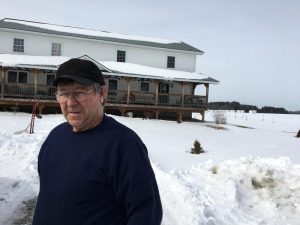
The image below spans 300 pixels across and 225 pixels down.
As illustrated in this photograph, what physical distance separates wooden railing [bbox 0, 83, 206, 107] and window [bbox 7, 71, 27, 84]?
2260mm

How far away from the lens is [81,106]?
2.47 metres

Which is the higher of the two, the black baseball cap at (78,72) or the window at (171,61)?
the window at (171,61)

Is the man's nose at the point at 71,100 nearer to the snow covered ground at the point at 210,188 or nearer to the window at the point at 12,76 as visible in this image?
the snow covered ground at the point at 210,188

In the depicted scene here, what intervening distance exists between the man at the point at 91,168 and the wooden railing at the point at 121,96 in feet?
78.7

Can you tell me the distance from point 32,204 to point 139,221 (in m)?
5.41

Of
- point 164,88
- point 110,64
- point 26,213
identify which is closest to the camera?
point 26,213

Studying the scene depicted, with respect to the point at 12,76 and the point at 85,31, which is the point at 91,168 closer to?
the point at 12,76

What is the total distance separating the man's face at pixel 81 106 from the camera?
2445mm

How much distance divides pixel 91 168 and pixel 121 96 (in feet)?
90.9

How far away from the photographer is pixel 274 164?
10664 millimetres

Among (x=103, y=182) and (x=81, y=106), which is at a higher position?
(x=81, y=106)

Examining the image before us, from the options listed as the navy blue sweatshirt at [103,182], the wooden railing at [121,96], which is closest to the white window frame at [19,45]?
the wooden railing at [121,96]

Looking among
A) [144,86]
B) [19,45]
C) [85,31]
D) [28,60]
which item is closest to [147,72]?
[144,86]

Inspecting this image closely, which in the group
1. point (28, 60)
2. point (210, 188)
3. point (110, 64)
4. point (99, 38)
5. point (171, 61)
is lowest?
point (210, 188)
